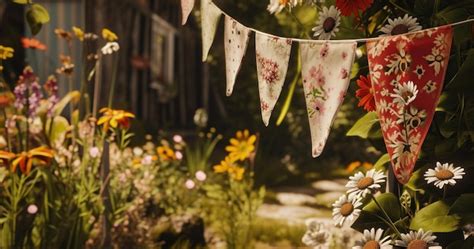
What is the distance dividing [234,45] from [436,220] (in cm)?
98

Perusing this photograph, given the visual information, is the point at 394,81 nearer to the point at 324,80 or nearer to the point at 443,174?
the point at 324,80

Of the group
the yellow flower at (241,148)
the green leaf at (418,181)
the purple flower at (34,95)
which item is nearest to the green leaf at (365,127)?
the green leaf at (418,181)

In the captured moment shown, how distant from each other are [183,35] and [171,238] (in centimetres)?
720

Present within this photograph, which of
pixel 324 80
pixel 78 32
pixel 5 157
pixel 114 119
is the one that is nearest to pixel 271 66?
pixel 324 80

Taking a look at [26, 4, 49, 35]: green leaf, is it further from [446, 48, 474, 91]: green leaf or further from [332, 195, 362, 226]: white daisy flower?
[446, 48, 474, 91]: green leaf

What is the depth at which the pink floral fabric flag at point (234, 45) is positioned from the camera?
8.56 feet

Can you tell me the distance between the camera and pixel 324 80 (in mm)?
2234

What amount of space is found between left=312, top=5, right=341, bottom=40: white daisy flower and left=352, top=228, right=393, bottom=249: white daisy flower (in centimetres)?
79

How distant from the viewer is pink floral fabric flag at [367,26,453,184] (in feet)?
6.96

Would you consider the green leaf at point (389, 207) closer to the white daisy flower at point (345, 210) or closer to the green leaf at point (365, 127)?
the white daisy flower at point (345, 210)

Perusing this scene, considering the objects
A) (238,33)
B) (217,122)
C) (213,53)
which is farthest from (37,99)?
(217,122)

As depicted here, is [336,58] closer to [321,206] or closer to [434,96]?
[434,96]

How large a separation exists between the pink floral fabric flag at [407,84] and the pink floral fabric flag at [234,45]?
1.85 ft

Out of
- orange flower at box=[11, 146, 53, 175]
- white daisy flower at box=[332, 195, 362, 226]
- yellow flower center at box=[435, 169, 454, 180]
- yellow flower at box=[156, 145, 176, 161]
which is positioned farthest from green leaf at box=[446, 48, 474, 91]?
yellow flower at box=[156, 145, 176, 161]
